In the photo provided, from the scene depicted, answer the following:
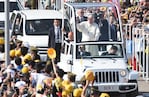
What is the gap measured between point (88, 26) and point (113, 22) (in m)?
0.64

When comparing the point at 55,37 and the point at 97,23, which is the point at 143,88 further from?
the point at 55,37

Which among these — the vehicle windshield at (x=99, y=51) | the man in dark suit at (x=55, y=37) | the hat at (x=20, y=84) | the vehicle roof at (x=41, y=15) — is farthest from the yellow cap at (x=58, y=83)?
the vehicle roof at (x=41, y=15)

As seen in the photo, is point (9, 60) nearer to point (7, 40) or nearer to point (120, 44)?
point (7, 40)

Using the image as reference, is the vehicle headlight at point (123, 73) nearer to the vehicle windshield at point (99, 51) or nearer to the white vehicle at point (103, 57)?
the white vehicle at point (103, 57)

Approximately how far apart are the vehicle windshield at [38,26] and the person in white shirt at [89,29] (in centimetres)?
483

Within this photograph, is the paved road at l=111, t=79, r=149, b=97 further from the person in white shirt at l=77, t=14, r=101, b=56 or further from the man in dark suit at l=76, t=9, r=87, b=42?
the man in dark suit at l=76, t=9, r=87, b=42

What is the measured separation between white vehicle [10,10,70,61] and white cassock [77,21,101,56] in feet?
13.9

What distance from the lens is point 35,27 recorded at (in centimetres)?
2052

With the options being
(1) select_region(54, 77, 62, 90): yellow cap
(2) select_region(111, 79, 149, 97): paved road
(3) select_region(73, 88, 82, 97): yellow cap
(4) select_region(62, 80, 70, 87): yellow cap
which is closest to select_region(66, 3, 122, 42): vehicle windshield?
(2) select_region(111, 79, 149, 97): paved road

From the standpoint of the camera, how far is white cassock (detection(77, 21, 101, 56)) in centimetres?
1552

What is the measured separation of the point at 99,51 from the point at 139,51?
377cm

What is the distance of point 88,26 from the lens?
50.9 ft

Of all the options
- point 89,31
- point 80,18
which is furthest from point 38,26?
point 89,31

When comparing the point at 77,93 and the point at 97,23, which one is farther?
the point at 97,23
